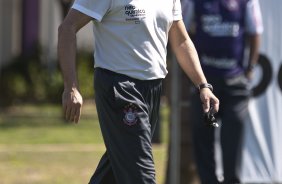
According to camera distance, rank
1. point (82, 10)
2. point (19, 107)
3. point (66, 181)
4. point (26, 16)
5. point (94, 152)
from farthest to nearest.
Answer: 1. point (26, 16)
2. point (19, 107)
3. point (94, 152)
4. point (66, 181)
5. point (82, 10)

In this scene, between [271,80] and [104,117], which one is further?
[271,80]

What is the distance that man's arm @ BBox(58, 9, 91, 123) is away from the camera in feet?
16.3

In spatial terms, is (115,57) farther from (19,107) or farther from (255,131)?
(19,107)

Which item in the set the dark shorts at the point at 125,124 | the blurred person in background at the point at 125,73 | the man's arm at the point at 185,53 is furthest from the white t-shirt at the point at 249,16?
the dark shorts at the point at 125,124

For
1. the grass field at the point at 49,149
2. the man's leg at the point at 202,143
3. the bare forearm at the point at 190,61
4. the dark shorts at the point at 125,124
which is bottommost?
the grass field at the point at 49,149

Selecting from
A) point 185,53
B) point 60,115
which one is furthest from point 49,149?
point 185,53

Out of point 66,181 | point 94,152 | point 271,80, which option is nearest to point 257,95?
point 271,80

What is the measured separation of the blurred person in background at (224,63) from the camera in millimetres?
7535

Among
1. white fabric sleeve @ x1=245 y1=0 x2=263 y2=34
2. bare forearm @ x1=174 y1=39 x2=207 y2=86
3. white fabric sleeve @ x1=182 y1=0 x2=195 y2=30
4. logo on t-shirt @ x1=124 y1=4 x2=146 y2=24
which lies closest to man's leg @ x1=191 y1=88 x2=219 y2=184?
white fabric sleeve @ x1=182 y1=0 x2=195 y2=30

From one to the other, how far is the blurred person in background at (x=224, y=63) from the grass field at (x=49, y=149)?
191 cm

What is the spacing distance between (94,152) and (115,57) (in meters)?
6.80

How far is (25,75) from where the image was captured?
816 inches

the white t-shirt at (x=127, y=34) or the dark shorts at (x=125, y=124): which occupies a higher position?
the white t-shirt at (x=127, y=34)

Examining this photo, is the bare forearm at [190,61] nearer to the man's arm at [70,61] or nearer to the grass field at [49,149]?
the man's arm at [70,61]
